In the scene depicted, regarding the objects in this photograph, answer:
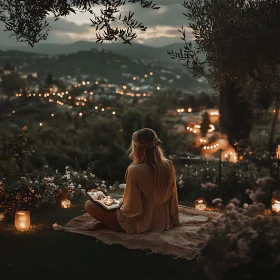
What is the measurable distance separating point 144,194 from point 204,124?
32.5 feet

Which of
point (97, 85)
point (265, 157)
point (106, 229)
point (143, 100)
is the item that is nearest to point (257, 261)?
point (106, 229)

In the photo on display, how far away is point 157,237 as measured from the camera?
677 cm

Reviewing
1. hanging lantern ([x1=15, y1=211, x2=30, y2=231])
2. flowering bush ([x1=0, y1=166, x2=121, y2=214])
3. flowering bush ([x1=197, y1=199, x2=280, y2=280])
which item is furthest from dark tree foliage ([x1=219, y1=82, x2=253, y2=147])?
flowering bush ([x1=197, y1=199, x2=280, y2=280])

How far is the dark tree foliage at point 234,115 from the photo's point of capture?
1423 cm

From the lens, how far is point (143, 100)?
676 inches

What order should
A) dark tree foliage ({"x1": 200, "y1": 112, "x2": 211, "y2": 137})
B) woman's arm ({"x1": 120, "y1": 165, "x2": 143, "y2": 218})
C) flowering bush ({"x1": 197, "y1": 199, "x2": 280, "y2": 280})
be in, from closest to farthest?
1. flowering bush ({"x1": 197, "y1": 199, "x2": 280, "y2": 280})
2. woman's arm ({"x1": 120, "y1": 165, "x2": 143, "y2": 218})
3. dark tree foliage ({"x1": 200, "y1": 112, "x2": 211, "y2": 137})

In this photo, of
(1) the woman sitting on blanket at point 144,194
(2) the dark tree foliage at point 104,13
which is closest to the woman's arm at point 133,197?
(1) the woman sitting on blanket at point 144,194

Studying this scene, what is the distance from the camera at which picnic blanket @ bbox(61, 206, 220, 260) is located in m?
6.38

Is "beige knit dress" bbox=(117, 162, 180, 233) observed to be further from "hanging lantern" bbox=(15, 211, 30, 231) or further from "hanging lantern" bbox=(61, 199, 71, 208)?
"hanging lantern" bbox=(61, 199, 71, 208)

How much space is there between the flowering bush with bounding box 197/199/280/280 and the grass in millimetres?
585

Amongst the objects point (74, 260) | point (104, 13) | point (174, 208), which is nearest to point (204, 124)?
point (174, 208)

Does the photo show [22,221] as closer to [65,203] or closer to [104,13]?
[65,203]

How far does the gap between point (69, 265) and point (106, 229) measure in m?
1.51

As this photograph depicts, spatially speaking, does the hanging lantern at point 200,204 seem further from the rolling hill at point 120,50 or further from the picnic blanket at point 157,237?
the rolling hill at point 120,50
